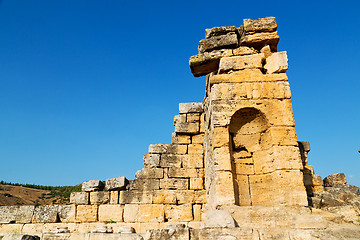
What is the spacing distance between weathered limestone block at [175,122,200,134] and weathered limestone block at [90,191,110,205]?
9.07 ft

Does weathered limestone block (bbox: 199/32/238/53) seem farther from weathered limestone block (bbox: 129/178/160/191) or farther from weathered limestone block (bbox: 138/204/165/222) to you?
weathered limestone block (bbox: 138/204/165/222)

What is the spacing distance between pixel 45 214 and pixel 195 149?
4633mm

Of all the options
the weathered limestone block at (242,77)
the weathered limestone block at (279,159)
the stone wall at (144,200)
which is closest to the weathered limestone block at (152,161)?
the stone wall at (144,200)

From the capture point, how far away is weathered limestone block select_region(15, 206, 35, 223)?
314 inches

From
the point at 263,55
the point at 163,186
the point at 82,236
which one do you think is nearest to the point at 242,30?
the point at 263,55

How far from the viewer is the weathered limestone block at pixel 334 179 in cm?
747

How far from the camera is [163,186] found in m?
8.09

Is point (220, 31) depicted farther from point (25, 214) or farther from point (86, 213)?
point (25, 214)

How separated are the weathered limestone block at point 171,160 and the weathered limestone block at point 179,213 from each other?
118 centimetres

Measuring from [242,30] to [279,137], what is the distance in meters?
2.99

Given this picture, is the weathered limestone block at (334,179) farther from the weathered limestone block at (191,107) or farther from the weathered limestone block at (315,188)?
the weathered limestone block at (191,107)

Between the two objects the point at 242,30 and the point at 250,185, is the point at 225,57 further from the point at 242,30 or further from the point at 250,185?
the point at 250,185

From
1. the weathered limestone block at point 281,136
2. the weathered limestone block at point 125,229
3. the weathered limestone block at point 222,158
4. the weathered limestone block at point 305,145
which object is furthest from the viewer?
the weathered limestone block at point 305,145

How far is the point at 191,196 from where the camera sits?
7902mm
